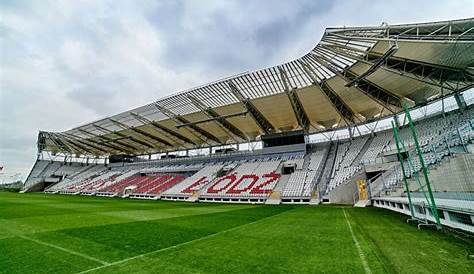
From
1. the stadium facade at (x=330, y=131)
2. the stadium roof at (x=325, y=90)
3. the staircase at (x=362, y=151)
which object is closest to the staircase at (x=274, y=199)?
the stadium facade at (x=330, y=131)

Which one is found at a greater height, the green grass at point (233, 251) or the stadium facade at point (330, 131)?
the stadium facade at point (330, 131)

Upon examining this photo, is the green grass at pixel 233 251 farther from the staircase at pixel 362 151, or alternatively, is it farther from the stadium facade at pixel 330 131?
the staircase at pixel 362 151

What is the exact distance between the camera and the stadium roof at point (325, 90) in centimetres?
1425

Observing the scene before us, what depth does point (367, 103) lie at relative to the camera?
2381cm

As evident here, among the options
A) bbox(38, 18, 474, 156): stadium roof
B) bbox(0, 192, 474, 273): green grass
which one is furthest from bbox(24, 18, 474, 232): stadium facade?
bbox(0, 192, 474, 273): green grass

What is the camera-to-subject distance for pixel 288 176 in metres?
27.0

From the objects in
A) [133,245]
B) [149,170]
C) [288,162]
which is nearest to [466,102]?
[288,162]

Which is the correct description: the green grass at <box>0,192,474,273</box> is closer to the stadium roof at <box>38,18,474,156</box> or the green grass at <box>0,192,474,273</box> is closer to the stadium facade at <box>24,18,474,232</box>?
the stadium facade at <box>24,18,474,232</box>

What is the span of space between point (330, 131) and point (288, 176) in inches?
345

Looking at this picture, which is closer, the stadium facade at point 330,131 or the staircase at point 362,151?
the stadium facade at point 330,131

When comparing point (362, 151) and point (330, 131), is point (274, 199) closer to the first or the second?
point (362, 151)

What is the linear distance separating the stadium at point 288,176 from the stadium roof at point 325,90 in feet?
0.45

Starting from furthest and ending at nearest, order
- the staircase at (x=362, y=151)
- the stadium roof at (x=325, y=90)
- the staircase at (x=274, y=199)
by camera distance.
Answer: the staircase at (x=362, y=151)
the staircase at (x=274, y=199)
the stadium roof at (x=325, y=90)

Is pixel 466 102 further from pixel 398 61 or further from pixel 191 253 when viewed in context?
pixel 191 253
